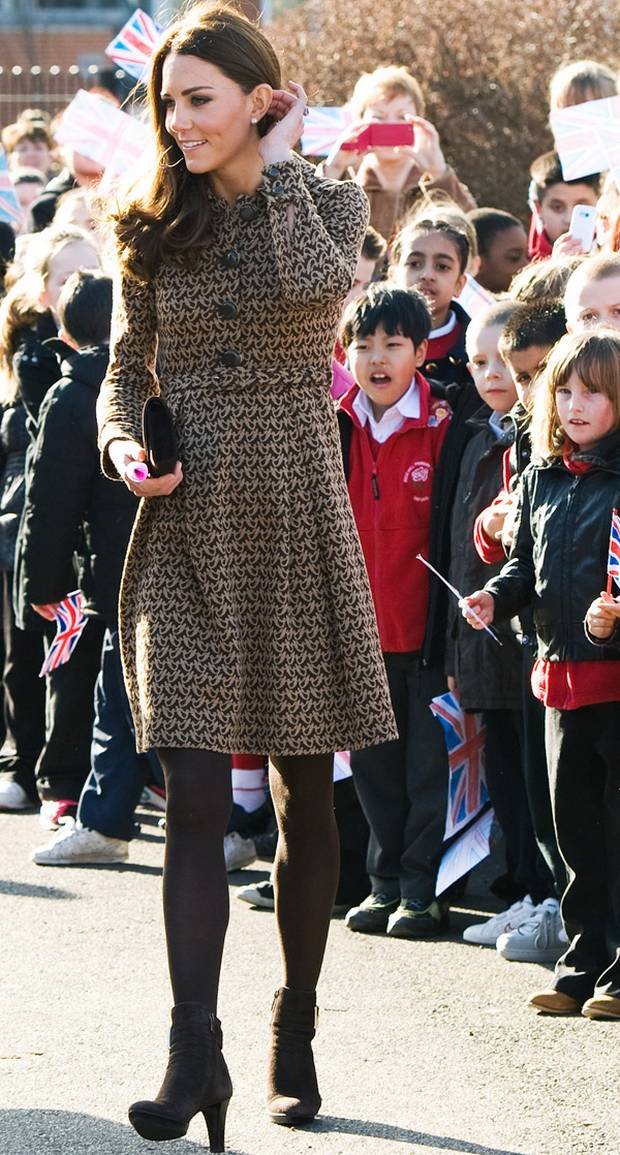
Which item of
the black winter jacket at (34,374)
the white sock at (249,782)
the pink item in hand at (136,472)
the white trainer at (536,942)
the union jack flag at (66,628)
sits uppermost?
the black winter jacket at (34,374)

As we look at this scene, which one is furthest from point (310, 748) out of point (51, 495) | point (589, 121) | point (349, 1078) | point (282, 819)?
point (589, 121)

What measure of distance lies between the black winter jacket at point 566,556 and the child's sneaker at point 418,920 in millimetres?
1250

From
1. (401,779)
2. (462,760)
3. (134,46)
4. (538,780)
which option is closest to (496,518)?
(538,780)

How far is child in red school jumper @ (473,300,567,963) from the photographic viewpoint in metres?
5.79

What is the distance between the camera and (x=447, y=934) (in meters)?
6.32

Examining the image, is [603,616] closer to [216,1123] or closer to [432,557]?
[432,557]

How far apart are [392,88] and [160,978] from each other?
501 centimetres

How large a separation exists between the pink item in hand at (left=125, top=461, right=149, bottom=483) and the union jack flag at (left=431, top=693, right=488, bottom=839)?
2.26 m

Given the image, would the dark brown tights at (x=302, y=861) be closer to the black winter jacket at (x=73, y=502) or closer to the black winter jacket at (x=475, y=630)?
the black winter jacket at (x=475, y=630)

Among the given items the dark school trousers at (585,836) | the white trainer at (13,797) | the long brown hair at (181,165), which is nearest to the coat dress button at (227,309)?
the long brown hair at (181,165)

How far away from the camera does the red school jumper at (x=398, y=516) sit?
6.45 m

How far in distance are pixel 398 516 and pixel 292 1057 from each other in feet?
7.87

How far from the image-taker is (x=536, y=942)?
5.91 meters

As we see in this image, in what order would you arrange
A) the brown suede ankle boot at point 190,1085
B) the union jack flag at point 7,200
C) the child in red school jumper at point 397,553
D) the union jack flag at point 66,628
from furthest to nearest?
the union jack flag at point 7,200, the union jack flag at point 66,628, the child in red school jumper at point 397,553, the brown suede ankle boot at point 190,1085
